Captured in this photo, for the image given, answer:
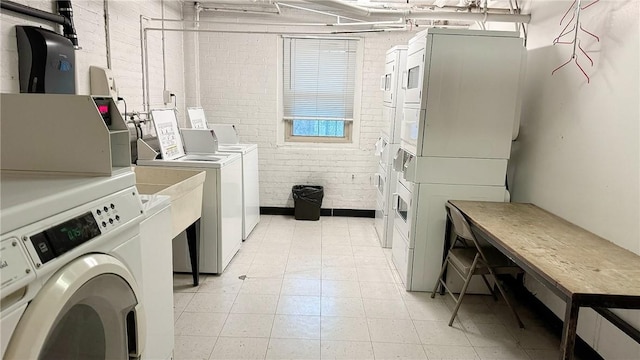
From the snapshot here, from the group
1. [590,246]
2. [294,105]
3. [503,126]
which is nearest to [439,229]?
[503,126]

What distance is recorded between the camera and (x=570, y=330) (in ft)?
5.41

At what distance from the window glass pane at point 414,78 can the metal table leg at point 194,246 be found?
205 cm

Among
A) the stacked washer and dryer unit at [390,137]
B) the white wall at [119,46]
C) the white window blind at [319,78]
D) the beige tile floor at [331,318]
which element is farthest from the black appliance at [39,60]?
the white window blind at [319,78]

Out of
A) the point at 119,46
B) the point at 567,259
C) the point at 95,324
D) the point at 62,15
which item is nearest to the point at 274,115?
the point at 119,46

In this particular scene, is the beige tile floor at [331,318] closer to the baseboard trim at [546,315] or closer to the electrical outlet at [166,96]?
the baseboard trim at [546,315]

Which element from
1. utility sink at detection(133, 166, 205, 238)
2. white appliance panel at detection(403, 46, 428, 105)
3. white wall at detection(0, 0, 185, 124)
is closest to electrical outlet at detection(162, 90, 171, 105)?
white wall at detection(0, 0, 185, 124)

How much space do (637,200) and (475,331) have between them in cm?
125

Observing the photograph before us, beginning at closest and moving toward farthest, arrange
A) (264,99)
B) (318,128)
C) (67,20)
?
(67,20), (264,99), (318,128)

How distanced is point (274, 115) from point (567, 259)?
391cm

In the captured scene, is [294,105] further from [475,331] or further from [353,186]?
[475,331]

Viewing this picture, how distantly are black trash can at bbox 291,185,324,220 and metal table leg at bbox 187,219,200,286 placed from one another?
80.8 inches

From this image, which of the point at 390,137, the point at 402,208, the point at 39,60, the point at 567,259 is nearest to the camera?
the point at 567,259

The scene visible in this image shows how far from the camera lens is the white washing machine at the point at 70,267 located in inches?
38.1

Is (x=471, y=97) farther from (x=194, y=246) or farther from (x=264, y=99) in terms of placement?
(x=264, y=99)
